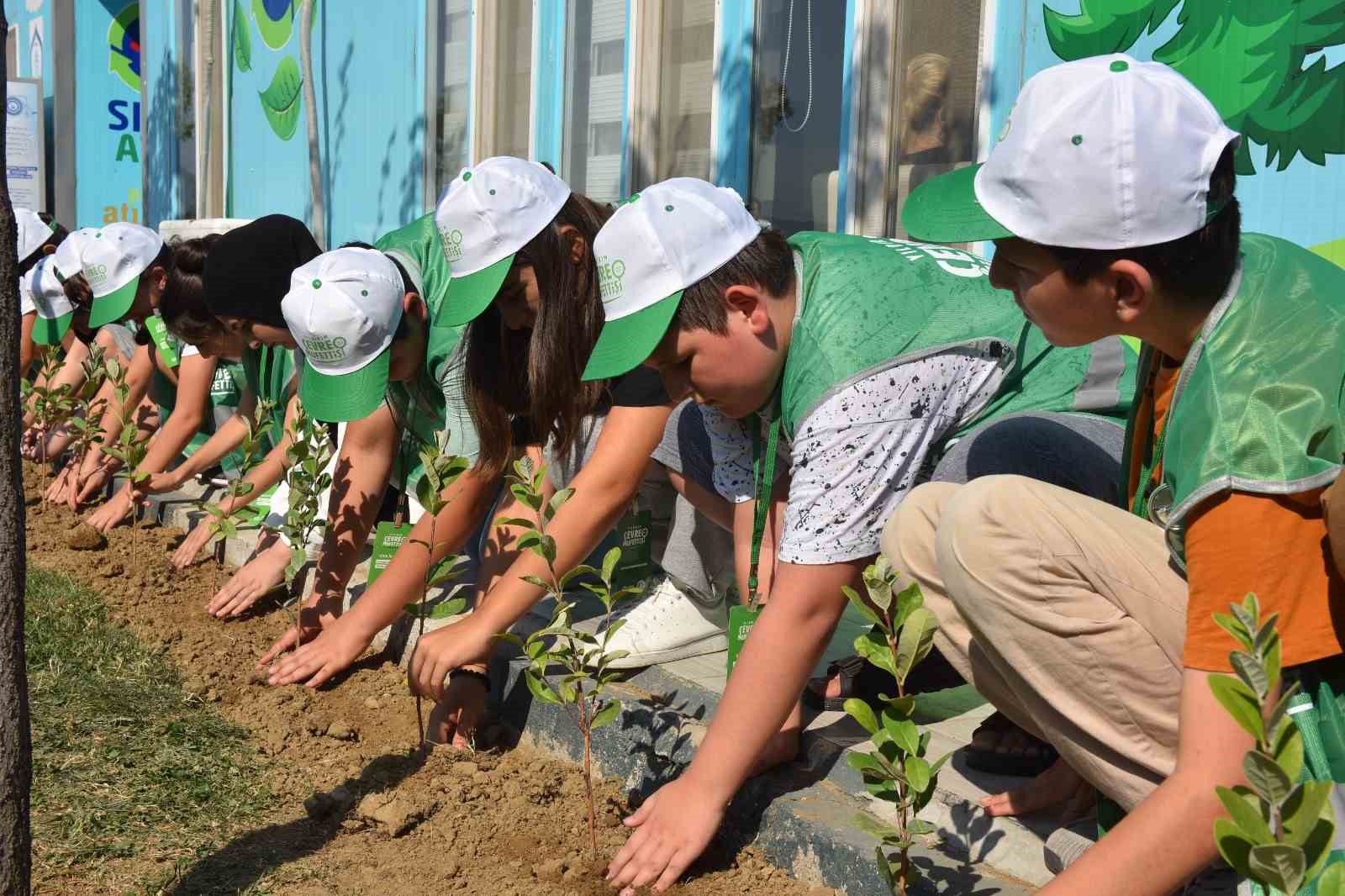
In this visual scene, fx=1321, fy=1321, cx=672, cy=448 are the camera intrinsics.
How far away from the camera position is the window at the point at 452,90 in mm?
6746

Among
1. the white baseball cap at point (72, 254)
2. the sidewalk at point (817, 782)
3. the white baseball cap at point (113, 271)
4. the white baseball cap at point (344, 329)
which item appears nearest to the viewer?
the sidewalk at point (817, 782)

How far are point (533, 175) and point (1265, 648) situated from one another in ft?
7.12

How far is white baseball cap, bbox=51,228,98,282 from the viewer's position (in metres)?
5.45

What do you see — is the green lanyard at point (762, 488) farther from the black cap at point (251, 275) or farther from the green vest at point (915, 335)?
the black cap at point (251, 275)

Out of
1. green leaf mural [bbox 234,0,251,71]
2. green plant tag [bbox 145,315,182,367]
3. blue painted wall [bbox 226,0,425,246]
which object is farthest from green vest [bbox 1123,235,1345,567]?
green leaf mural [bbox 234,0,251,71]

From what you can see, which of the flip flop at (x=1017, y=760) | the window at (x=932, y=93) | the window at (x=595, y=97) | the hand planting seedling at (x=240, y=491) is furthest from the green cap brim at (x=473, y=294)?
the window at (x=595, y=97)

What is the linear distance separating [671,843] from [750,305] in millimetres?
920

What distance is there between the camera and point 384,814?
8.27ft

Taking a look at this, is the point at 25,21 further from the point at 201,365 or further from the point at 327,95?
the point at 201,365

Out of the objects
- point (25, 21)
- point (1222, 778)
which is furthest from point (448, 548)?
point (25, 21)

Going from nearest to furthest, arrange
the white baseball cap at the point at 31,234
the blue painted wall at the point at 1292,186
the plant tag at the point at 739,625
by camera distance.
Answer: the plant tag at the point at 739,625 < the blue painted wall at the point at 1292,186 < the white baseball cap at the point at 31,234

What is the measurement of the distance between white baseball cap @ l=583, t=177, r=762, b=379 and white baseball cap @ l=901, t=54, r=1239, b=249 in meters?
0.70

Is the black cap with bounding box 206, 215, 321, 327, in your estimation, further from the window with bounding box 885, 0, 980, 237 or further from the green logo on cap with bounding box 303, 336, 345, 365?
the window with bounding box 885, 0, 980, 237

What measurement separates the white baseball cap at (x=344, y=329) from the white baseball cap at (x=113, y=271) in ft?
7.16
